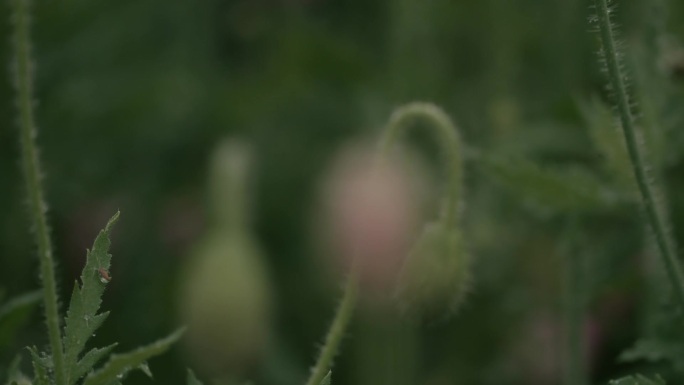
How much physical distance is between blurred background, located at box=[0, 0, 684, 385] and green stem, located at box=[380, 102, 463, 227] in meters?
0.31

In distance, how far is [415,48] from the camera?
2.58 m

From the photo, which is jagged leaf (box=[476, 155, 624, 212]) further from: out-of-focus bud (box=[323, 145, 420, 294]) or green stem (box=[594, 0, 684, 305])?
green stem (box=[594, 0, 684, 305])

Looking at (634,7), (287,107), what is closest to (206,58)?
(287,107)

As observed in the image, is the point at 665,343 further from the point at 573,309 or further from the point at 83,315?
the point at 83,315

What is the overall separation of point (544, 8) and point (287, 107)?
0.61m

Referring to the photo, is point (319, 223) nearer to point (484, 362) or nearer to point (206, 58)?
point (484, 362)

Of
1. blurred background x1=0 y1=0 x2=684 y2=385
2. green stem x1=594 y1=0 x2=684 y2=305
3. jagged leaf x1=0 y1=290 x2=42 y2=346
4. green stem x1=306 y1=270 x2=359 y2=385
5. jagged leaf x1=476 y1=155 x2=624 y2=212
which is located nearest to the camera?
green stem x1=594 y1=0 x2=684 y2=305

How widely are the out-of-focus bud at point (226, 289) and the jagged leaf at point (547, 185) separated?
51 centimetres

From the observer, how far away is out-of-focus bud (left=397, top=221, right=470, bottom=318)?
4.79 ft

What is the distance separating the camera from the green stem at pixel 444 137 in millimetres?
1381

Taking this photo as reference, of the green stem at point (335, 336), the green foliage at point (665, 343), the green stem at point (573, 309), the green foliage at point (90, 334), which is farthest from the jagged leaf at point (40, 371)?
the green stem at point (573, 309)

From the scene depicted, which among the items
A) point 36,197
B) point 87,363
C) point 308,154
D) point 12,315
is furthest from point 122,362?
point 308,154

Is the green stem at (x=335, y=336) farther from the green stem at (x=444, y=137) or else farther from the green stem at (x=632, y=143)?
the green stem at (x=632, y=143)

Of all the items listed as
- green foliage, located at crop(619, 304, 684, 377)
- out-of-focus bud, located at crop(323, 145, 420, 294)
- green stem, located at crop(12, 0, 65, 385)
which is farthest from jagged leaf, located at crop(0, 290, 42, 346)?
green foliage, located at crop(619, 304, 684, 377)
